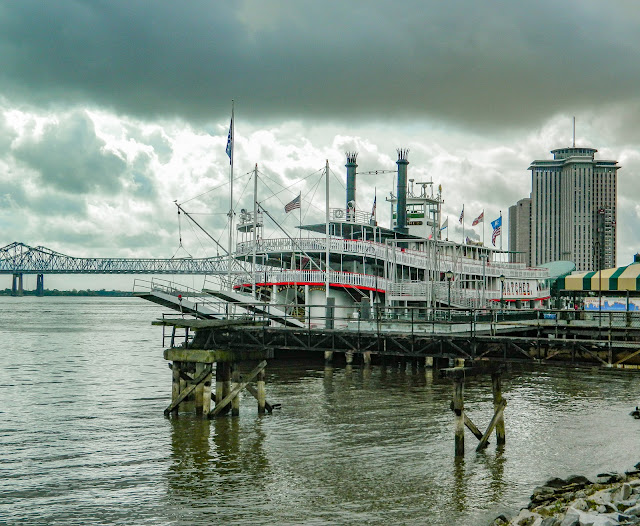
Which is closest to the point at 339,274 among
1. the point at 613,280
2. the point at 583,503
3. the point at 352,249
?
the point at 352,249

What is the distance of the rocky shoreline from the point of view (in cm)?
1379

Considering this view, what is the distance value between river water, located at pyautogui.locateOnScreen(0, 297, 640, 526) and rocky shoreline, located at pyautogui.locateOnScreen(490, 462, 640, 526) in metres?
0.96

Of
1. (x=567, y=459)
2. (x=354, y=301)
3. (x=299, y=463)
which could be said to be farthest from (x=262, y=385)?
(x=354, y=301)

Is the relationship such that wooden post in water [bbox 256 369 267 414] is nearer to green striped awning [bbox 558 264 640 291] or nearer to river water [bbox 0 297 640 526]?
river water [bbox 0 297 640 526]

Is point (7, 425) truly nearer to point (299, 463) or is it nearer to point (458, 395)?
point (299, 463)

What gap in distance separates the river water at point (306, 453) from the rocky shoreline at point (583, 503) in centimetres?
96

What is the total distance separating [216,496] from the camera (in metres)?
18.9

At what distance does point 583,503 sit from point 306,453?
382 inches

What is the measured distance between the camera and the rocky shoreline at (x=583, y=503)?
1379 cm

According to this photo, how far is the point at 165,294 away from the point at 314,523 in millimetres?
22755

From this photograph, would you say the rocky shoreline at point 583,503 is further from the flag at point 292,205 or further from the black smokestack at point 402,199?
the black smokestack at point 402,199

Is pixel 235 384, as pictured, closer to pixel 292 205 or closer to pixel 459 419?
pixel 459 419

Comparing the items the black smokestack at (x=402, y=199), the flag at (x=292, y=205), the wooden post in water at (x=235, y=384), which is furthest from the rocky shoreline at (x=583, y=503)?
the black smokestack at (x=402, y=199)

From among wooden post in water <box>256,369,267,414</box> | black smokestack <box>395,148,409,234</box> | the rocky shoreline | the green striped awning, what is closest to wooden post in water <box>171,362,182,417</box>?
wooden post in water <box>256,369,267,414</box>
